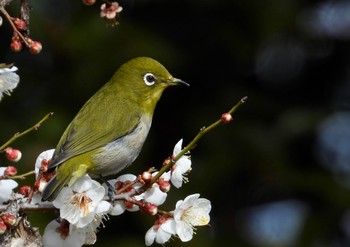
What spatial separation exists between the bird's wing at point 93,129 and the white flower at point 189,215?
1.62ft

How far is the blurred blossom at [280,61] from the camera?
7.29m

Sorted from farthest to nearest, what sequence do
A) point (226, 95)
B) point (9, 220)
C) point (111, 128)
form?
point (226, 95)
point (111, 128)
point (9, 220)

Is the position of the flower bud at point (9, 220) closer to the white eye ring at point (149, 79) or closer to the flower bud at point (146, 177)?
the flower bud at point (146, 177)

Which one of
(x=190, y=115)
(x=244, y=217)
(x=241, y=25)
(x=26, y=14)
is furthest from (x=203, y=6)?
(x=26, y=14)

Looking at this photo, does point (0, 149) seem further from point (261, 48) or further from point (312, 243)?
point (261, 48)

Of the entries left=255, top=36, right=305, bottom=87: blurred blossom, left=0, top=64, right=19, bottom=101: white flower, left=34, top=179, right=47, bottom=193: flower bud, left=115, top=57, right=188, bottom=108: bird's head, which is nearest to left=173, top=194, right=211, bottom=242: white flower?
left=34, top=179, right=47, bottom=193: flower bud

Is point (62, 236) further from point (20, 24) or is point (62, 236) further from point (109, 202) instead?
point (20, 24)

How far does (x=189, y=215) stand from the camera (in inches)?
131

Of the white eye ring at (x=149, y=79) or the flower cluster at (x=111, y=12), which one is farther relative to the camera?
the white eye ring at (x=149, y=79)

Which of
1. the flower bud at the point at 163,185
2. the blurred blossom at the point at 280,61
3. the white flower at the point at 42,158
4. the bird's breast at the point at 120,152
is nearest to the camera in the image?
the flower bud at the point at 163,185

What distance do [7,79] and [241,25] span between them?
12.7 ft

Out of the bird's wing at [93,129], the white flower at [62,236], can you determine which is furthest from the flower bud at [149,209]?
the bird's wing at [93,129]

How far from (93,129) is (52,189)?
837mm

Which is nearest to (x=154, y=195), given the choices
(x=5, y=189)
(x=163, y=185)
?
(x=163, y=185)
